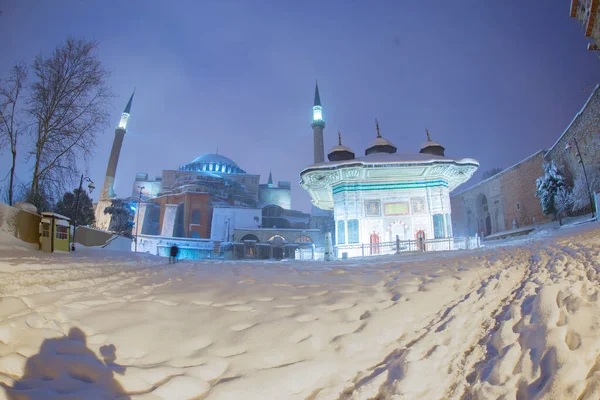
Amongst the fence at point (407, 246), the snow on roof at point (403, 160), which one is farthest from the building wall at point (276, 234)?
the snow on roof at point (403, 160)

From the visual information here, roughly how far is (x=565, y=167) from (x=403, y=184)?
11.8m

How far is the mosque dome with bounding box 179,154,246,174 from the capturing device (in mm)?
50688

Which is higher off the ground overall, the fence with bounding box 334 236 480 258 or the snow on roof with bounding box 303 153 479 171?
the snow on roof with bounding box 303 153 479 171

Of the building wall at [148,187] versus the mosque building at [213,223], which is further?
the building wall at [148,187]

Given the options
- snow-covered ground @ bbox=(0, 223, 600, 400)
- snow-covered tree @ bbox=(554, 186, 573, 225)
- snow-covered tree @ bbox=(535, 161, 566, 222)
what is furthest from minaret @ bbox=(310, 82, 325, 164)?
snow-covered ground @ bbox=(0, 223, 600, 400)

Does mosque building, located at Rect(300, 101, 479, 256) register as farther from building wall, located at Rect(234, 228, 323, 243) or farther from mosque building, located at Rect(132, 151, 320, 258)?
building wall, located at Rect(234, 228, 323, 243)

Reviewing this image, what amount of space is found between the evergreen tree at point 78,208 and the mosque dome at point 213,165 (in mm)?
22880

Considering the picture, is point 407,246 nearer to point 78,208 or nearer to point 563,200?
point 563,200

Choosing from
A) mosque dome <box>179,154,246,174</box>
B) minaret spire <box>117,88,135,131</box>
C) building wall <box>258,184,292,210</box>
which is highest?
minaret spire <box>117,88,135,131</box>

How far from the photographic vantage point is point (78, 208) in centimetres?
2520

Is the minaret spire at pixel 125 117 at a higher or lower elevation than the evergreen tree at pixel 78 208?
higher

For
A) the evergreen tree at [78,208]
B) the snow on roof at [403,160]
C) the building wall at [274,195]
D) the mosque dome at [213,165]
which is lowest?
the evergreen tree at [78,208]

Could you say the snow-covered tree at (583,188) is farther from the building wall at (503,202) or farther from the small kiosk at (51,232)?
the small kiosk at (51,232)

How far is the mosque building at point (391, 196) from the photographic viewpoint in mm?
19266
